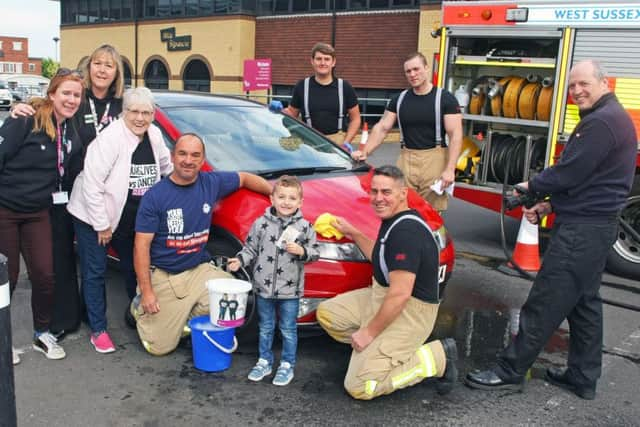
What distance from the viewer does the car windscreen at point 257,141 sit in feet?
15.2

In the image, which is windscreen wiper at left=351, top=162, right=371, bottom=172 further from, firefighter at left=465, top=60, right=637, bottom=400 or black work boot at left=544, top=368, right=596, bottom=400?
black work boot at left=544, top=368, right=596, bottom=400

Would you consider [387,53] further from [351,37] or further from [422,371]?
[422,371]


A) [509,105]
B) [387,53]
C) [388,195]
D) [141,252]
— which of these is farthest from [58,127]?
[387,53]

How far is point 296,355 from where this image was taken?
162 inches

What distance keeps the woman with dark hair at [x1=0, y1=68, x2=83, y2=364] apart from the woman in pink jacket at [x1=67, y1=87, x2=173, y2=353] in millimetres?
163

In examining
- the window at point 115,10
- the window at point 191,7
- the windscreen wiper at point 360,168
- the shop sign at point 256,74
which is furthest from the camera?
the window at point 115,10

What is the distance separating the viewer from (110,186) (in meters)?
3.94

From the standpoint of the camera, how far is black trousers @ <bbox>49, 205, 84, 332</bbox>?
4.10m

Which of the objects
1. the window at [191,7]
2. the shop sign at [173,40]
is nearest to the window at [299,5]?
the window at [191,7]

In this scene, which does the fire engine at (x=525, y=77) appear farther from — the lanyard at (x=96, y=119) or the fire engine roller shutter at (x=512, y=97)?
the lanyard at (x=96, y=119)

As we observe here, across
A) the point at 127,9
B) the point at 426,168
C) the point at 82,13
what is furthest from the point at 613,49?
the point at 82,13

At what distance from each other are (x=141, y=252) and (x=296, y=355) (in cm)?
116

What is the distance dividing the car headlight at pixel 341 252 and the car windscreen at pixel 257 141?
0.89m

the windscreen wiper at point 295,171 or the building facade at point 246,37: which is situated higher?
the building facade at point 246,37
